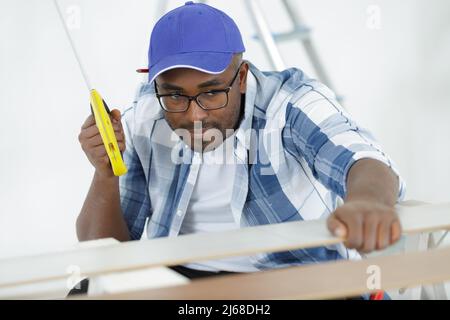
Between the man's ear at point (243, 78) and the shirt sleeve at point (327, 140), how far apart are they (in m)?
0.14

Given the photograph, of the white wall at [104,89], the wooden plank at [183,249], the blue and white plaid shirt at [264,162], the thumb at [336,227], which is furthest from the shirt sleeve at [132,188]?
Result: the white wall at [104,89]

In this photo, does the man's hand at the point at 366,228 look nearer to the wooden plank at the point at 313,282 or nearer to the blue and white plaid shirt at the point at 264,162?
the wooden plank at the point at 313,282

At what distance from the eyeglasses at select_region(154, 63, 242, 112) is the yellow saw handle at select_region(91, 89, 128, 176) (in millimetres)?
130

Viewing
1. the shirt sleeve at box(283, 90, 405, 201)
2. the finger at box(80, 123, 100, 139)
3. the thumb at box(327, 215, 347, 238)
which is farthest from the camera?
the finger at box(80, 123, 100, 139)

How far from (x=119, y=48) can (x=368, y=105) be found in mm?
1153

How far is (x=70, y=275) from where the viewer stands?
0.81 m

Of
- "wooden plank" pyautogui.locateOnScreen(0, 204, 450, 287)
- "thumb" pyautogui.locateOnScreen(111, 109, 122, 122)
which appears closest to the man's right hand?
"thumb" pyautogui.locateOnScreen(111, 109, 122, 122)

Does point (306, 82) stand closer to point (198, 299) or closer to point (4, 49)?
point (198, 299)

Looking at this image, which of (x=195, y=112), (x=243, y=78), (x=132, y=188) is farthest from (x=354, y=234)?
(x=132, y=188)

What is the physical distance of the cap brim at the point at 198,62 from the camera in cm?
146

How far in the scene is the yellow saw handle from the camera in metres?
1.47

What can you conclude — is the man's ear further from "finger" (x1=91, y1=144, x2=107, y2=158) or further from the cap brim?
"finger" (x1=91, y1=144, x2=107, y2=158)

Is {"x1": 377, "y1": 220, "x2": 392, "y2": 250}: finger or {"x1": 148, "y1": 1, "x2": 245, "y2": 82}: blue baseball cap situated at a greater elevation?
{"x1": 148, "y1": 1, "x2": 245, "y2": 82}: blue baseball cap

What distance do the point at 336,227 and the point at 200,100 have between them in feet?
2.17
